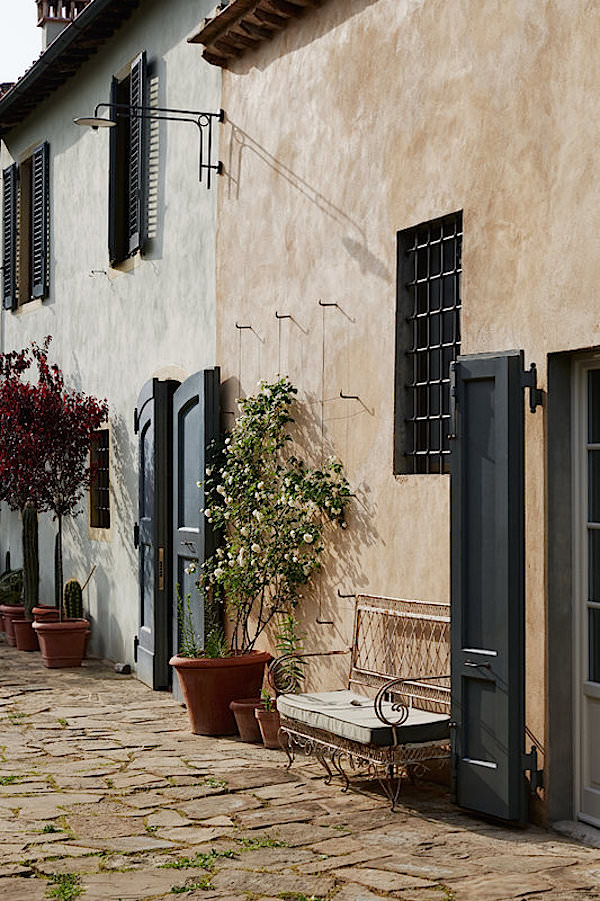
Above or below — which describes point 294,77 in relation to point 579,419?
above

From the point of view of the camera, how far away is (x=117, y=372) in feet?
40.4

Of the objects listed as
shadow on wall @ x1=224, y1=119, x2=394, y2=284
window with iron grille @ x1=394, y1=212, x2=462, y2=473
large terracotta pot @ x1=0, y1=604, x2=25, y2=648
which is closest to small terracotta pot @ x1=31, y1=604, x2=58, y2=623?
large terracotta pot @ x1=0, y1=604, x2=25, y2=648

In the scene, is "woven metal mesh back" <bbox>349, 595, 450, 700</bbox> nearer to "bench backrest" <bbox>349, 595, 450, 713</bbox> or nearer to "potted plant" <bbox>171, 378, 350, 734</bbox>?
"bench backrest" <bbox>349, 595, 450, 713</bbox>

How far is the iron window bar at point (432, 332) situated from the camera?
23.6 feet

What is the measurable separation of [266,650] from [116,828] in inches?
119

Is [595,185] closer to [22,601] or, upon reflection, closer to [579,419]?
[579,419]

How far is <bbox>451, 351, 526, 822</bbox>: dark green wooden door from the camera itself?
610cm

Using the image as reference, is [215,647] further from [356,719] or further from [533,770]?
[533,770]

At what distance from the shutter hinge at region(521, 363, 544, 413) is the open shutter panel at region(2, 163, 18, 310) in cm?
1103

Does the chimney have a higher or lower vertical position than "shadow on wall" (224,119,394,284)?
higher

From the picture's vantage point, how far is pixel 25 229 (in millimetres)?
15859

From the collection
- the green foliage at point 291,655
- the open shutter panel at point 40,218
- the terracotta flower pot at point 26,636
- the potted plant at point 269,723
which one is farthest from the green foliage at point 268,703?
the open shutter panel at point 40,218

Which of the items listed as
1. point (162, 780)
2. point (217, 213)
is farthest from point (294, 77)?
point (162, 780)

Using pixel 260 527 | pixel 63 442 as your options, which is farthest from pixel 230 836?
pixel 63 442
